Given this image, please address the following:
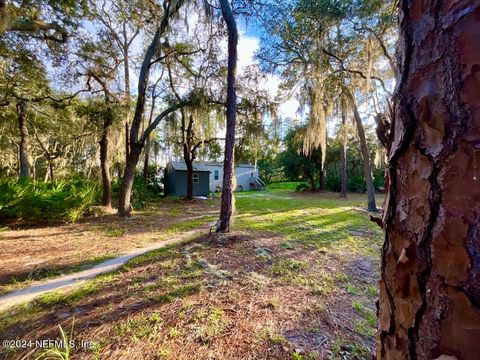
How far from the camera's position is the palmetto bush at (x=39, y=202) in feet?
20.2

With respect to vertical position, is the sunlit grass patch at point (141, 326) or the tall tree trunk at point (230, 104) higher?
the tall tree trunk at point (230, 104)

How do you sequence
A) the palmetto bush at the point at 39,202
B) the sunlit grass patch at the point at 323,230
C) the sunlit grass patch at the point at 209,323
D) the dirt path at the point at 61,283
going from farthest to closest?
1. the palmetto bush at the point at 39,202
2. the sunlit grass patch at the point at 323,230
3. the dirt path at the point at 61,283
4. the sunlit grass patch at the point at 209,323

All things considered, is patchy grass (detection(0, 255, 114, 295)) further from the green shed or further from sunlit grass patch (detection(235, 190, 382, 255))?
the green shed

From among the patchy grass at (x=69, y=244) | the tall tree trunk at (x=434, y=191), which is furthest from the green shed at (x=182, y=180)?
the tall tree trunk at (x=434, y=191)

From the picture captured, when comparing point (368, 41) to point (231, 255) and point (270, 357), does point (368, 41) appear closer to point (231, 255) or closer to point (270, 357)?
point (231, 255)

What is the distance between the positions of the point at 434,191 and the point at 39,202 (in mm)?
8099

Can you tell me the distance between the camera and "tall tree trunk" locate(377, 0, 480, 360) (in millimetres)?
480

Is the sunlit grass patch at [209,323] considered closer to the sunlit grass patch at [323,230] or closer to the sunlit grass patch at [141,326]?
the sunlit grass patch at [141,326]

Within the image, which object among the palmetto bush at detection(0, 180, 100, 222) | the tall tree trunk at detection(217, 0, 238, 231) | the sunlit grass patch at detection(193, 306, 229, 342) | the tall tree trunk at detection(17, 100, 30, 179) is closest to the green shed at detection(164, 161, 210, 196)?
the tall tree trunk at detection(17, 100, 30, 179)

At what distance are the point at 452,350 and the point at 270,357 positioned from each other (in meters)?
1.59

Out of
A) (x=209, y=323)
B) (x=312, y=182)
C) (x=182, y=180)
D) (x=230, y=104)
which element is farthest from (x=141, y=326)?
(x=312, y=182)

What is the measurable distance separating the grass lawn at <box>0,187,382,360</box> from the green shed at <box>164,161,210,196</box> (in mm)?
14978

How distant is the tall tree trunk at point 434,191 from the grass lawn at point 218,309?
1.54m

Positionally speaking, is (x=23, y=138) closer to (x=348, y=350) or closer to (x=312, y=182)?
(x=348, y=350)
